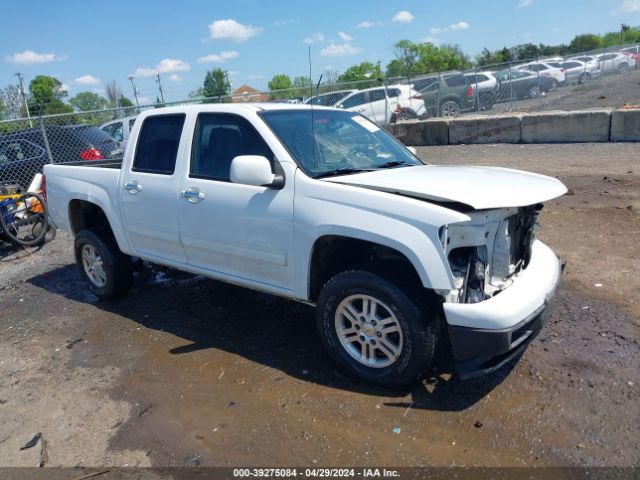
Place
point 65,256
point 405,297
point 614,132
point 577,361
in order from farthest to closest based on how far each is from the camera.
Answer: point 614,132, point 65,256, point 577,361, point 405,297

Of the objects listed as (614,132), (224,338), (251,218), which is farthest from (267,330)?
(614,132)

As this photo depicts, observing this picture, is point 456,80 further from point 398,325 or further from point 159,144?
point 398,325

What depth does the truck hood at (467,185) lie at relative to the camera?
3244mm

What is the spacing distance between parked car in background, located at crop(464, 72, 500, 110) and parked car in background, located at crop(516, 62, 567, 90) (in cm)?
224

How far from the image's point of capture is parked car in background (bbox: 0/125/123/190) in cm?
1047

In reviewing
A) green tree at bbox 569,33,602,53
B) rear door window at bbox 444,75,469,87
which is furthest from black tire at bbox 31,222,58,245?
green tree at bbox 569,33,602,53

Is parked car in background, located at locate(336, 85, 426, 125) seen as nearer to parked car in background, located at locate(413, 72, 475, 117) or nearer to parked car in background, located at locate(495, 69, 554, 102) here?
parked car in background, located at locate(413, 72, 475, 117)

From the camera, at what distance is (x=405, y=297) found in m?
3.33

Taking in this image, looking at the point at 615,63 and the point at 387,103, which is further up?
the point at 615,63

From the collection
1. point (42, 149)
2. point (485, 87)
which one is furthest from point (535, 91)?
point (42, 149)

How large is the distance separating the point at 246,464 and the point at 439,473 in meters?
1.07

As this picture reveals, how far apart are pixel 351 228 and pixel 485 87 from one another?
18423mm

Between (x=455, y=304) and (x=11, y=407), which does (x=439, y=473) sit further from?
(x=11, y=407)

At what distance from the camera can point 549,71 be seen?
80.2 ft
